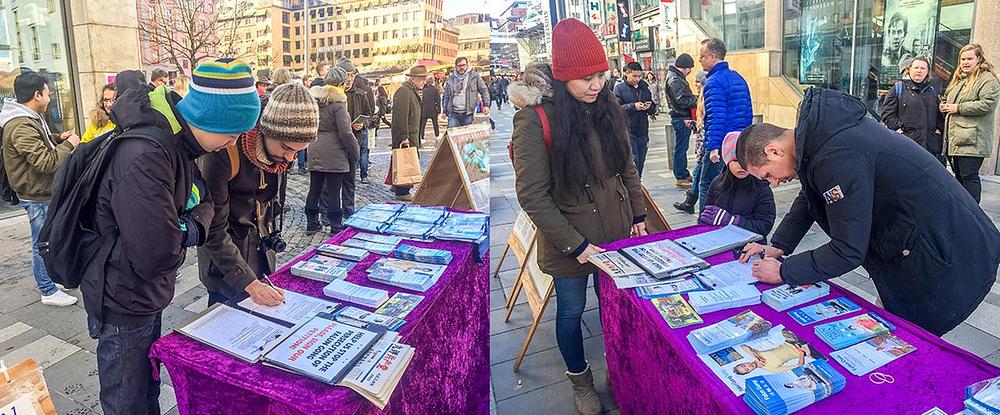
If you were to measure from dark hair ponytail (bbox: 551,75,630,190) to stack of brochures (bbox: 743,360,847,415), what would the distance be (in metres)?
1.18

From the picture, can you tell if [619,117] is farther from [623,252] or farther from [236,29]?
[236,29]

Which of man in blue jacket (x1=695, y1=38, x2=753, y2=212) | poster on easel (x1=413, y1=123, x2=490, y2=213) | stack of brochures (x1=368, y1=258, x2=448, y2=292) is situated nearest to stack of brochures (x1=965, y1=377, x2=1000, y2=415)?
stack of brochures (x1=368, y1=258, x2=448, y2=292)

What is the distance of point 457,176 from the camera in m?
4.78

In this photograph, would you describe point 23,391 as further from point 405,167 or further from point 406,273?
point 405,167

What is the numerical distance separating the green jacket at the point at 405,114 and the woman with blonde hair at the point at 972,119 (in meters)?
5.58

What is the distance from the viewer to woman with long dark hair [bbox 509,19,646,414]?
7.83 ft

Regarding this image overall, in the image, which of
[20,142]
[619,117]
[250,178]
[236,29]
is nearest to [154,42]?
[236,29]

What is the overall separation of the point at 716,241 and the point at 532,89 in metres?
1.00

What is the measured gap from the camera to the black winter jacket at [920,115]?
18.2ft

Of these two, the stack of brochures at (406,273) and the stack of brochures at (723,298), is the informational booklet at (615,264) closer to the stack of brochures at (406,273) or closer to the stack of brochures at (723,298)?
the stack of brochures at (723,298)

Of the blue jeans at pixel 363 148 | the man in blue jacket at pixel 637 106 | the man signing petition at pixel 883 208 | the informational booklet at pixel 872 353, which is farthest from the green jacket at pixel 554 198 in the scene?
the blue jeans at pixel 363 148

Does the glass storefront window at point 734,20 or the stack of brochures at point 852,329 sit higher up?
the glass storefront window at point 734,20

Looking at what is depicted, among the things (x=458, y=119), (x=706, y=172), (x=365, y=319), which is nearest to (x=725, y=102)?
(x=706, y=172)

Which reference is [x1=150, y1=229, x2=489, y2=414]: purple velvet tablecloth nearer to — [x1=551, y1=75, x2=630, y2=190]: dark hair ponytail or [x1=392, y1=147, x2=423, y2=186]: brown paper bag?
[x1=551, y1=75, x2=630, y2=190]: dark hair ponytail
